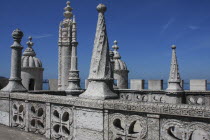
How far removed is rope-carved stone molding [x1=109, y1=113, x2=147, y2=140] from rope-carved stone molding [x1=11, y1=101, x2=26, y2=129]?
3.63 metres

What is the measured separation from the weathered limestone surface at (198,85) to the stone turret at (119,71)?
6838 mm

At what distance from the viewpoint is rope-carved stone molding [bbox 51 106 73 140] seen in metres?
5.88

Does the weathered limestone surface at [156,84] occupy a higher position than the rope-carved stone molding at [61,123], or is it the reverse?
the weathered limestone surface at [156,84]

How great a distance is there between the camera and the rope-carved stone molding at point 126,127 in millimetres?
4539

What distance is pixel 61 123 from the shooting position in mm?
6113

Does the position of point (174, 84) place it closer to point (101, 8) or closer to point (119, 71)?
point (101, 8)

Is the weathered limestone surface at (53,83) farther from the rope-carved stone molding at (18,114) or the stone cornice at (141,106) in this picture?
the stone cornice at (141,106)

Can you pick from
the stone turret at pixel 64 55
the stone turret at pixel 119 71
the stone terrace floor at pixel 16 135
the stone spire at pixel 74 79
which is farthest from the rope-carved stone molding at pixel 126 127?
the stone turret at pixel 64 55

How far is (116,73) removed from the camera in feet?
69.3

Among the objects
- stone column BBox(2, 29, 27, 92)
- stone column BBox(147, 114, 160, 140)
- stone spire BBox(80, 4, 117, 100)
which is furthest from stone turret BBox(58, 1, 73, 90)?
stone column BBox(147, 114, 160, 140)

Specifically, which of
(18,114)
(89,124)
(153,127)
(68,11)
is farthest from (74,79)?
(68,11)

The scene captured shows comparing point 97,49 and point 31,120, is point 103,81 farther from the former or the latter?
point 31,120

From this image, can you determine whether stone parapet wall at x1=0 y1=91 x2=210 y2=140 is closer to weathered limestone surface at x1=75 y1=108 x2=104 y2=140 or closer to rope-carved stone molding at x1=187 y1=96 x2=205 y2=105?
weathered limestone surface at x1=75 y1=108 x2=104 y2=140

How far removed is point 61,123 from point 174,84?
6912 mm
